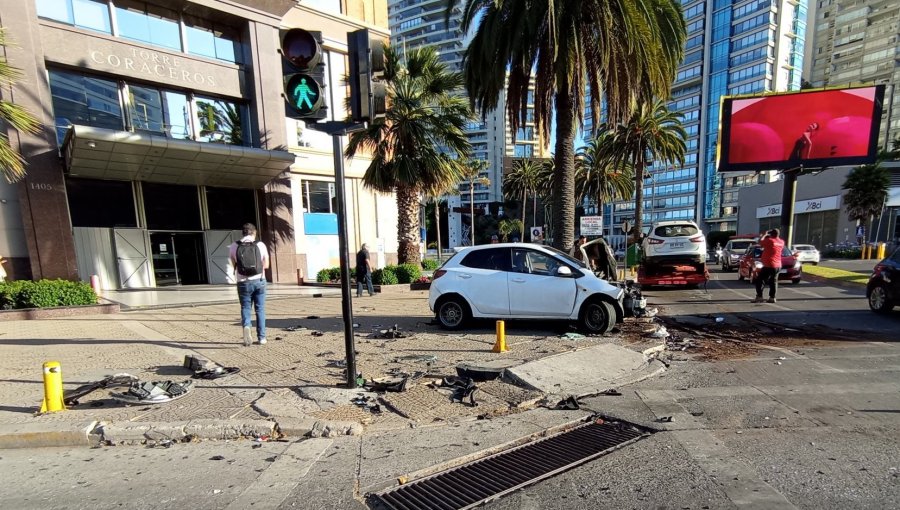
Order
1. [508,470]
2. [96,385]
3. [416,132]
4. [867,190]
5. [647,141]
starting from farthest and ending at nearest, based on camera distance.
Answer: [867,190] < [647,141] < [416,132] < [96,385] < [508,470]

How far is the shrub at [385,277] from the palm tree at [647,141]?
16105mm

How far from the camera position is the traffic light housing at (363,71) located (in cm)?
428

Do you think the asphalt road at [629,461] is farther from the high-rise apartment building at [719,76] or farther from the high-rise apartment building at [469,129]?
the high-rise apartment building at [469,129]

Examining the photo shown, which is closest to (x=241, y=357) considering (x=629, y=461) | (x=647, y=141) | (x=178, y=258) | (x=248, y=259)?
(x=248, y=259)

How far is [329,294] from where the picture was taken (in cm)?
1424

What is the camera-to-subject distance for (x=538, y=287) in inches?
283

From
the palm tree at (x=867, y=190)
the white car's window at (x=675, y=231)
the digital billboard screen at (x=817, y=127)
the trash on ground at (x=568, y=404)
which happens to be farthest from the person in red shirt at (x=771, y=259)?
the palm tree at (x=867, y=190)

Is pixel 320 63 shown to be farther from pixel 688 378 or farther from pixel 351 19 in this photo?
Result: pixel 351 19

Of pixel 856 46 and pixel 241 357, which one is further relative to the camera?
pixel 856 46

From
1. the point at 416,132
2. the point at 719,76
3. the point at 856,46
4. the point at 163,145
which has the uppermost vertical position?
the point at 856,46

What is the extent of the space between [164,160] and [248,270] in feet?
37.2

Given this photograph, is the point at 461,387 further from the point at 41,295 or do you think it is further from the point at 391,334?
the point at 41,295

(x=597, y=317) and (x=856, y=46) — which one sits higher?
(x=856, y=46)

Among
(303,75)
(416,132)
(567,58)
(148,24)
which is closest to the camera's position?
(303,75)
